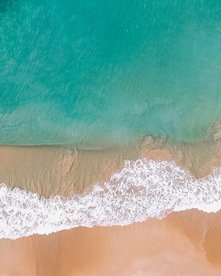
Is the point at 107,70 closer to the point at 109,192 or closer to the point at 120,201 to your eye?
the point at 109,192

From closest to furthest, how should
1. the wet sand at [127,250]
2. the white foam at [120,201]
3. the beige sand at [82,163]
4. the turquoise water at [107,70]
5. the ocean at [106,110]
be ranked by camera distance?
1. the wet sand at [127,250]
2. the white foam at [120,201]
3. the ocean at [106,110]
4. the beige sand at [82,163]
5. the turquoise water at [107,70]

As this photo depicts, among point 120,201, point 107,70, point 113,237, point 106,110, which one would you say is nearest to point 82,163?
point 120,201

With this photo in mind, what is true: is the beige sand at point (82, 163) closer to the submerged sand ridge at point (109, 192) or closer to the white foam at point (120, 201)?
the submerged sand ridge at point (109, 192)

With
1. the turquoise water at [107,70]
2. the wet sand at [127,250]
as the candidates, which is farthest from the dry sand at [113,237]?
the turquoise water at [107,70]

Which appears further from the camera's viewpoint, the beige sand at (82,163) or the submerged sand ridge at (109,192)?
the beige sand at (82,163)

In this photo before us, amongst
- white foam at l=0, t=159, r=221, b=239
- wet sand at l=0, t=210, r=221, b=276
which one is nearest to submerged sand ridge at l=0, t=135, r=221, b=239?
white foam at l=0, t=159, r=221, b=239

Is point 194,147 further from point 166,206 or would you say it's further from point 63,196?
point 63,196

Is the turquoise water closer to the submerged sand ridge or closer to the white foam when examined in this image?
the submerged sand ridge
